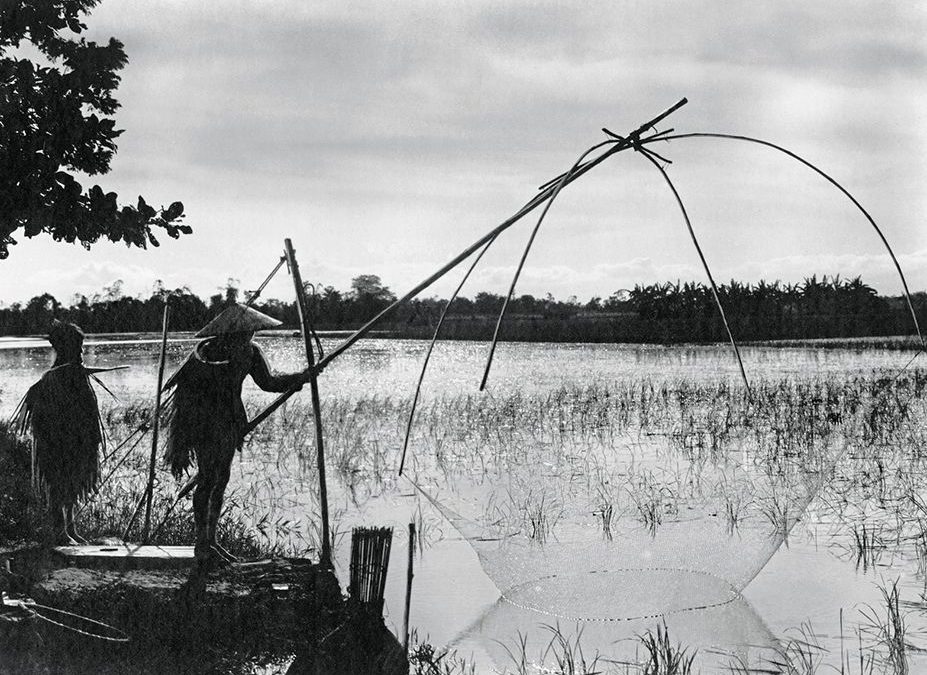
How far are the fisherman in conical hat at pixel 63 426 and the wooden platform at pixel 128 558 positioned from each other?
31 cm

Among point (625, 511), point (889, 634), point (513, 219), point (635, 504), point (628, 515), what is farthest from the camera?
point (635, 504)

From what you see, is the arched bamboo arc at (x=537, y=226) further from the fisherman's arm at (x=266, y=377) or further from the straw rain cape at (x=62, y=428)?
the straw rain cape at (x=62, y=428)

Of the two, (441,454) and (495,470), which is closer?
(495,470)

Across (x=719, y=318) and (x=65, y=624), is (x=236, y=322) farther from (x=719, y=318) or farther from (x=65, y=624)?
(x=719, y=318)

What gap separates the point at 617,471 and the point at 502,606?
3512mm

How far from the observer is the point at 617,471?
909 centimetres

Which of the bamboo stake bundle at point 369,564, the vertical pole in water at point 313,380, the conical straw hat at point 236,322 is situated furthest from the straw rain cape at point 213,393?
the bamboo stake bundle at point 369,564

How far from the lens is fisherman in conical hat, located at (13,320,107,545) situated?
4812mm

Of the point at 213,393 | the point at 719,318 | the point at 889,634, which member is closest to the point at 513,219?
the point at 213,393

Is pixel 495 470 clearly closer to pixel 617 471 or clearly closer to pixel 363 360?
pixel 617 471

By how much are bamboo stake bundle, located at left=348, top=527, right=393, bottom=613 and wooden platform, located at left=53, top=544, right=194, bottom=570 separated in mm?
865

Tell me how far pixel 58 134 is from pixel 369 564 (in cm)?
289

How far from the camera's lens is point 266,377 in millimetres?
4289

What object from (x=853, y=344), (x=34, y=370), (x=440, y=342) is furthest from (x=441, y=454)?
(x=440, y=342)
